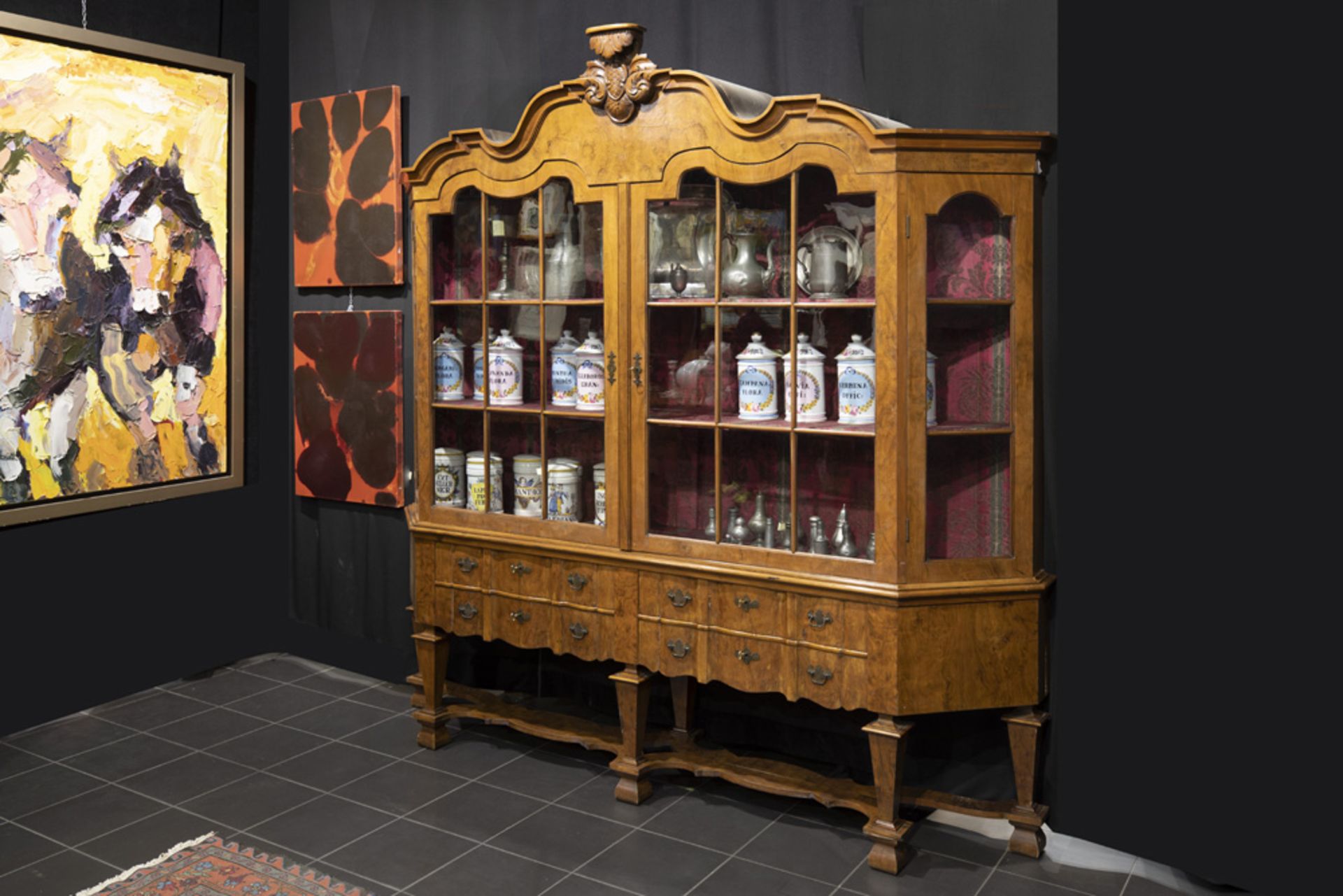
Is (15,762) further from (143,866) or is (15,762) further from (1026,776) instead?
(1026,776)

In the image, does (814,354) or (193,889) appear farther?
(814,354)

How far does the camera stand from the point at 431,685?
3.96 meters

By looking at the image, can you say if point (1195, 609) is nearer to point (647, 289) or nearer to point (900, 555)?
point (900, 555)

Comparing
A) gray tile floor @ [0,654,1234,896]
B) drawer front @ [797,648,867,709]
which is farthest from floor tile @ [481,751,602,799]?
drawer front @ [797,648,867,709]

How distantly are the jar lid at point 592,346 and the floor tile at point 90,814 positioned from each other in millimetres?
1883

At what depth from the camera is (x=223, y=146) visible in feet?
15.3

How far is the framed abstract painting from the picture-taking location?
3977 mm

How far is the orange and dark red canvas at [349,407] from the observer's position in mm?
4516

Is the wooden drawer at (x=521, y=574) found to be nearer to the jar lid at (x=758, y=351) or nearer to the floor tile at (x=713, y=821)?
the floor tile at (x=713, y=821)

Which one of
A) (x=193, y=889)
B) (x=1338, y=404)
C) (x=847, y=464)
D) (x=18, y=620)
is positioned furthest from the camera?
(x=18, y=620)

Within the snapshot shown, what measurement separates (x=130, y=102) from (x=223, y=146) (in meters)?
0.42

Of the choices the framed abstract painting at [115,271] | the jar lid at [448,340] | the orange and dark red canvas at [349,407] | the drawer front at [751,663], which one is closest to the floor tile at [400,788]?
the drawer front at [751,663]

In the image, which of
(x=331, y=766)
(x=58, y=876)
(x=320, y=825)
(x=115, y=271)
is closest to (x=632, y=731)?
(x=320, y=825)

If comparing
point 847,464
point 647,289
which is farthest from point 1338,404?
point 647,289
